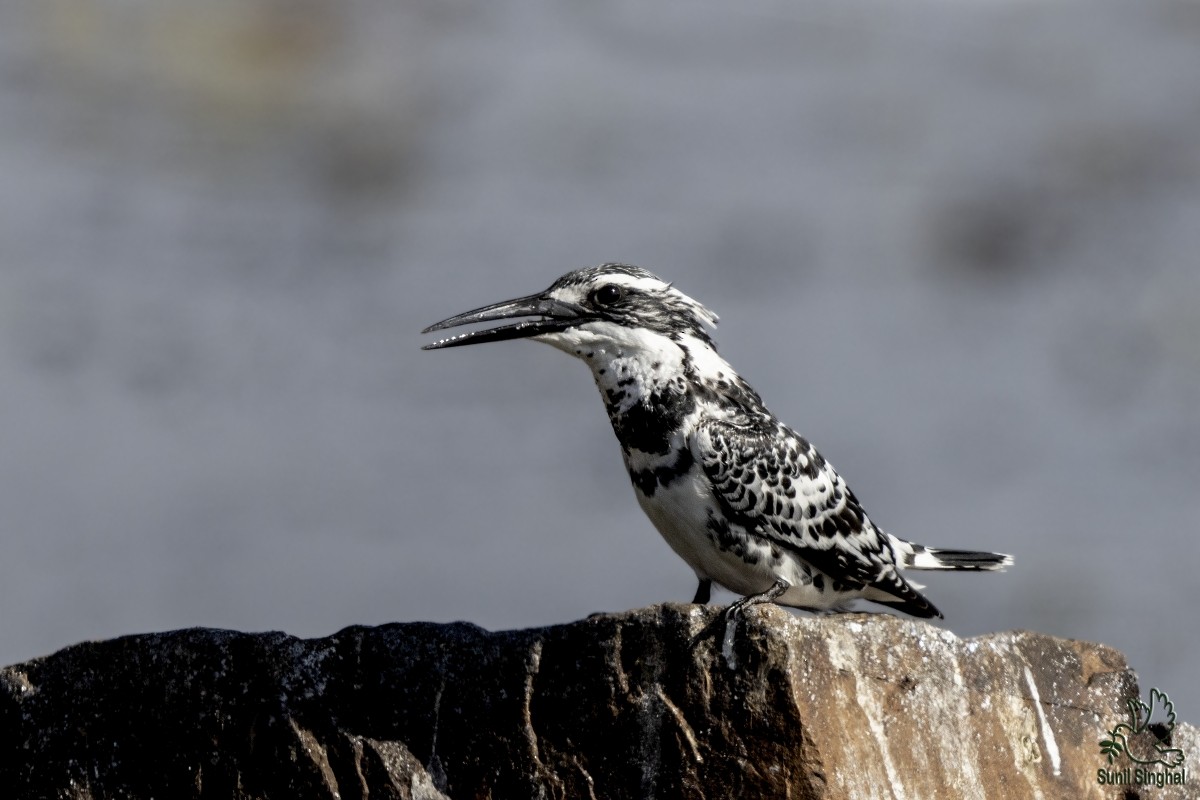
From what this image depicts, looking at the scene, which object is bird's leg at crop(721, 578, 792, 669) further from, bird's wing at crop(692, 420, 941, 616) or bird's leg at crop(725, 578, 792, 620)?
bird's wing at crop(692, 420, 941, 616)

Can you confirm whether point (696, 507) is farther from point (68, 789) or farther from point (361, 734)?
point (68, 789)

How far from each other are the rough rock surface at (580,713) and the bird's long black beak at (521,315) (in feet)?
4.15

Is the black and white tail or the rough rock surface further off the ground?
the black and white tail

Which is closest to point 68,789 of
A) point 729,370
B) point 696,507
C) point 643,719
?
point 643,719

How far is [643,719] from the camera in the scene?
15.1 feet

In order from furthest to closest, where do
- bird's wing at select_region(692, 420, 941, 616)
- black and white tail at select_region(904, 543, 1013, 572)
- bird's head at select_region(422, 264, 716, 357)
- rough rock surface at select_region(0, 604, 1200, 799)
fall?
black and white tail at select_region(904, 543, 1013, 572) < bird's head at select_region(422, 264, 716, 357) < bird's wing at select_region(692, 420, 941, 616) < rough rock surface at select_region(0, 604, 1200, 799)

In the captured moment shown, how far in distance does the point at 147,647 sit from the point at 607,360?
1.87 metres

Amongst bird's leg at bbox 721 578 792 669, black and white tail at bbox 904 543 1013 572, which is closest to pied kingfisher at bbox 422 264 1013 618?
black and white tail at bbox 904 543 1013 572

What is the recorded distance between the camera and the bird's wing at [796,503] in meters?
5.39

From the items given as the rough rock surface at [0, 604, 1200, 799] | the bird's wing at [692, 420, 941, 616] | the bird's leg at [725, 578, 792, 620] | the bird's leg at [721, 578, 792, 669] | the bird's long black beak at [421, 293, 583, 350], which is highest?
the bird's long black beak at [421, 293, 583, 350]

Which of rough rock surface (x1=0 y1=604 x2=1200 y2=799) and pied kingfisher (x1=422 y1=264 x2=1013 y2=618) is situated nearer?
rough rock surface (x1=0 y1=604 x2=1200 y2=799)

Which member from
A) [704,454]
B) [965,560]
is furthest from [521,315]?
[965,560]

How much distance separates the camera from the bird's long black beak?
5.70 meters

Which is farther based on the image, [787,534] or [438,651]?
[787,534]
